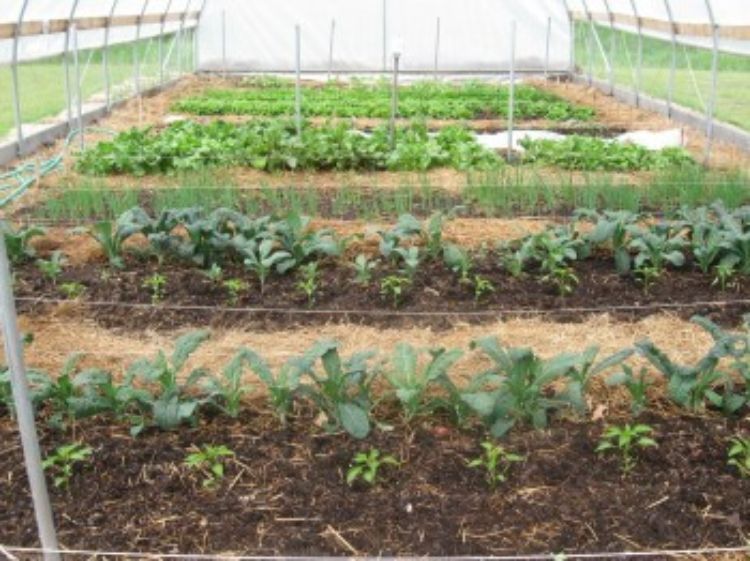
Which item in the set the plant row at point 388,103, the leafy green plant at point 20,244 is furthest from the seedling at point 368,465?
the plant row at point 388,103

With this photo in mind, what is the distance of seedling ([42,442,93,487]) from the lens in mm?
3002

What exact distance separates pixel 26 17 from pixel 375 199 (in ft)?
14.9

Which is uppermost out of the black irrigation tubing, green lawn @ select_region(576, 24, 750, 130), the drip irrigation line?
green lawn @ select_region(576, 24, 750, 130)

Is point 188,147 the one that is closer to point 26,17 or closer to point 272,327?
point 26,17

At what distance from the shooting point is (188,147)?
27.6 ft

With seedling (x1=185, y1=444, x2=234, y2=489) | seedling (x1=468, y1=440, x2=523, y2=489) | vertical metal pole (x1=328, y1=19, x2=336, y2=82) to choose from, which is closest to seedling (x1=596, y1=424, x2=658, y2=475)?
seedling (x1=468, y1=440, x2=523, y2=489)

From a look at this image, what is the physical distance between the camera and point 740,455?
3.17 m

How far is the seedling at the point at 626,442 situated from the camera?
Result: 307 centimetres

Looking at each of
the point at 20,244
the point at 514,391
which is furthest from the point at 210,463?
the point at 20,244

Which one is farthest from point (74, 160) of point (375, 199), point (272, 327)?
point (272, 327)

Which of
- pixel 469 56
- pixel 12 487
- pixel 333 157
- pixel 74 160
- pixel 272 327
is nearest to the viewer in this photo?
pixel 12 487

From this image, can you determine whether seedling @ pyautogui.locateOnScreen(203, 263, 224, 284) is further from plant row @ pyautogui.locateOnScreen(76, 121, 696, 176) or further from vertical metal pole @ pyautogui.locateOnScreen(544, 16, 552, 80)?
vertical metal pole @ pyautogui.locateOnScreen(544, 16, 552, 80)

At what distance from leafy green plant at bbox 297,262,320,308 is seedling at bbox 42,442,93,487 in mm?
1851

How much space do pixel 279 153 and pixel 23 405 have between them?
5991mm
